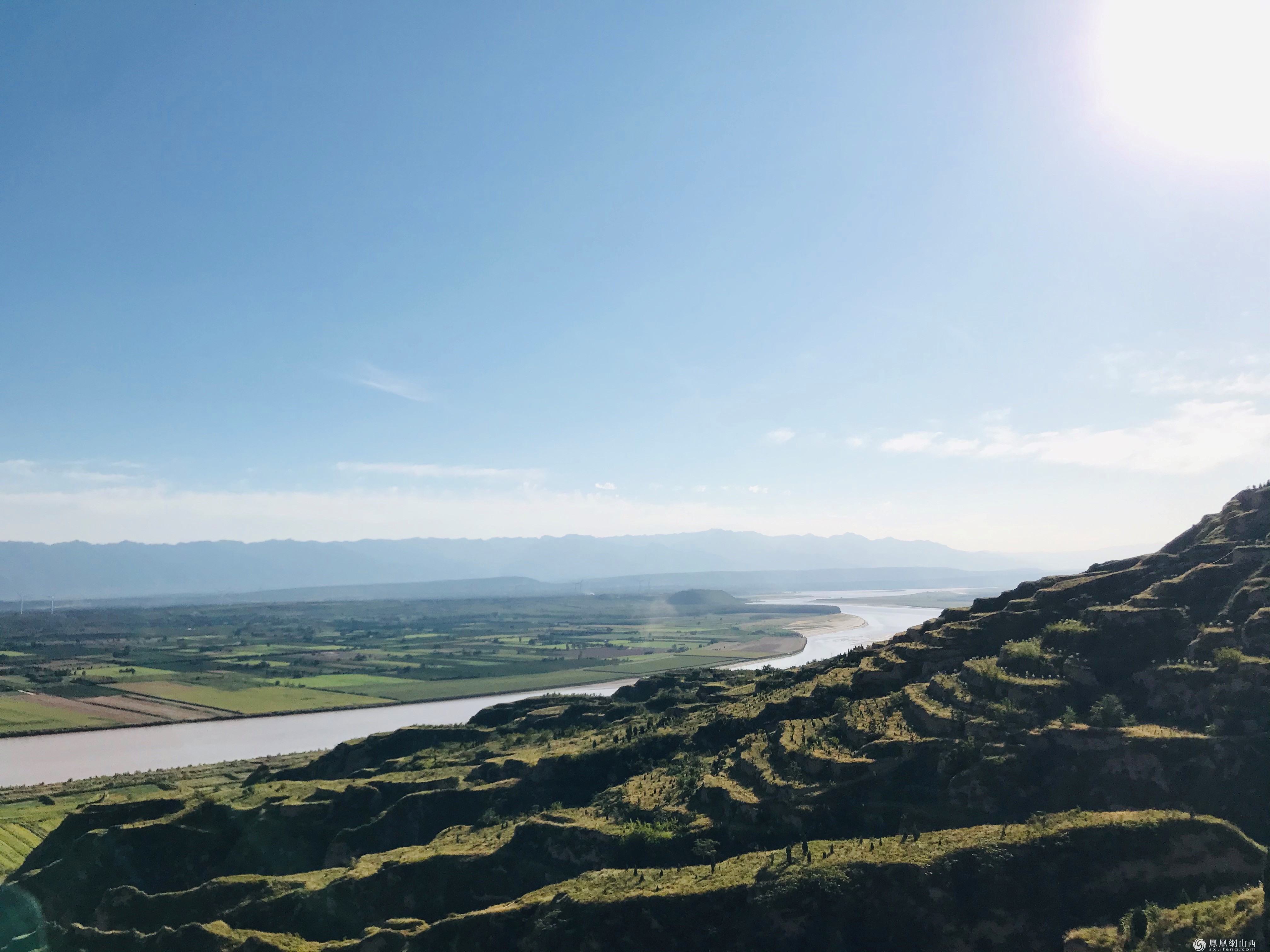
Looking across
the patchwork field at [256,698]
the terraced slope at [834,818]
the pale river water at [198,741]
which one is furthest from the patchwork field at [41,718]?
the terraced slope at [834,818]

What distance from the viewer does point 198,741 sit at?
340 ft

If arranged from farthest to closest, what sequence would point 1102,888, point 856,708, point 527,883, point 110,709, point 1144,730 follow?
point 110,709 → point 856,708 → point 527,883 → point 1144,730 → point 1102,888

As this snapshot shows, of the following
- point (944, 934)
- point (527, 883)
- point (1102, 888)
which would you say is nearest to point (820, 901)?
point (944, 934)

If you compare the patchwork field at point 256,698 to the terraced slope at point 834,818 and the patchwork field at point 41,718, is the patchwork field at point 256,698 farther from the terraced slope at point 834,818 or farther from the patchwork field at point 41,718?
the terraced slope at point 834,818

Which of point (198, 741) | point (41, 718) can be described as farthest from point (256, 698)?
point (198, 741)

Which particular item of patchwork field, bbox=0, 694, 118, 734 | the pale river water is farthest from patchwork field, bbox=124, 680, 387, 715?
patchwork field, bbox=0, 694, 118, 734

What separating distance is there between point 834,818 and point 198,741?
9767 centimetres

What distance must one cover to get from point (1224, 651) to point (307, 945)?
4626cm

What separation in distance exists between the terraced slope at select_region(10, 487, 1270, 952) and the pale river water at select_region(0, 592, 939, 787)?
42069 millimetres

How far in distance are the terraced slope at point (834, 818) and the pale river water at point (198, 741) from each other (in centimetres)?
4207

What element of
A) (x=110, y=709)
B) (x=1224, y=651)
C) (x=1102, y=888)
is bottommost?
(x=110, y=709)

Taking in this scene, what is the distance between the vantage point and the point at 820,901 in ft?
104

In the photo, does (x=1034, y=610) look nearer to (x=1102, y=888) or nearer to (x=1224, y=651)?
(x=1224, y=651)

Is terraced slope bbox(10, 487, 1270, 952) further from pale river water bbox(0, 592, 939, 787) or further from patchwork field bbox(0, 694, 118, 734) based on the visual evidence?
patchwork field bbox(0, 694, 118, 734)
